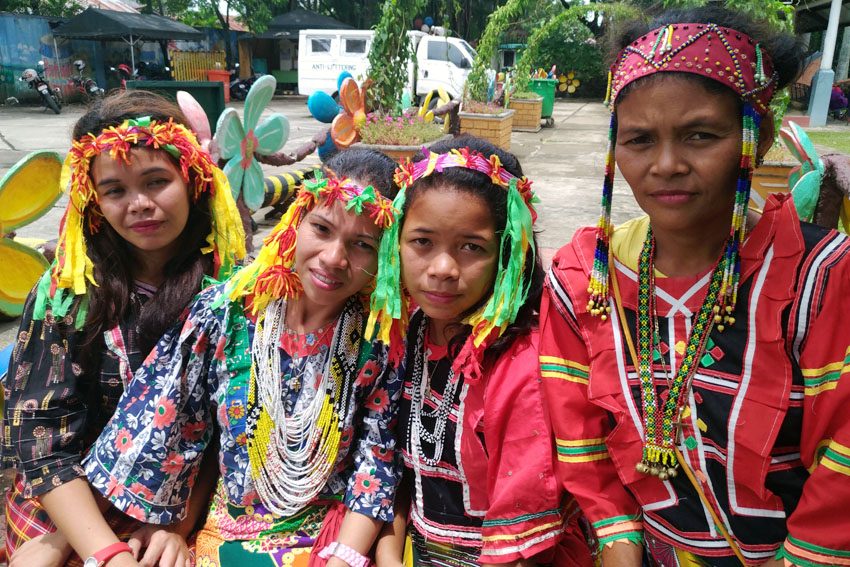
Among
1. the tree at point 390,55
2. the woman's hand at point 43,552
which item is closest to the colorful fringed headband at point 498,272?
the woman's hand at point 43,552

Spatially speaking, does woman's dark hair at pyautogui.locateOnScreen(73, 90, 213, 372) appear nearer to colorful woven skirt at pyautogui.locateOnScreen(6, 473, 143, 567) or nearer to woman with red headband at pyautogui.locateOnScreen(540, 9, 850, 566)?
colorful woven skirt at pyautogui.locateOnScreen(6, 473, 143, 567)

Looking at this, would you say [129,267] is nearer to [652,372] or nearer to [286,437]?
[286,437]

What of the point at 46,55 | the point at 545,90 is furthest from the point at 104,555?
the point at 46,55

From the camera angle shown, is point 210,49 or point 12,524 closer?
point 12,524

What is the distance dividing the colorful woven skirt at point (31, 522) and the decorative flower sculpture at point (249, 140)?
2.07 meters

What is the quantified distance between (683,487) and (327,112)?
6.69m

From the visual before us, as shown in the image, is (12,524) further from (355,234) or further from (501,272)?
(501,272)

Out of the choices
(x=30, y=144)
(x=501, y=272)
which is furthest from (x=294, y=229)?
(x=30, y=144)

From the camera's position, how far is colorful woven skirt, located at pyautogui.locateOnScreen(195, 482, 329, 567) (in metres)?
1.85

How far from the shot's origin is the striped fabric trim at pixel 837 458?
1312 millimetres

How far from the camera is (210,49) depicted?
2731cm

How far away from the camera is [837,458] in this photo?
4.34 ft

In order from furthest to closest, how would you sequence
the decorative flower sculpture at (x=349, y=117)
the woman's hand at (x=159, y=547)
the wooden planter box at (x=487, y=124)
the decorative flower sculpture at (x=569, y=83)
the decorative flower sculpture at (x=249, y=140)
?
the decorative flower sculpture at (x=569, y=83), the wooden planter box at (x=487, y=124), the decorative flower sculpture at (x=349, y=117), the decorative flower sculpture at (x=249, y=140), the woman's hand at (x=159, y=547)

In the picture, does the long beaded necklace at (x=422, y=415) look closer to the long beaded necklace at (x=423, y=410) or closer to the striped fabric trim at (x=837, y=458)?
the long beaded necklace at (x=423, y=410)
